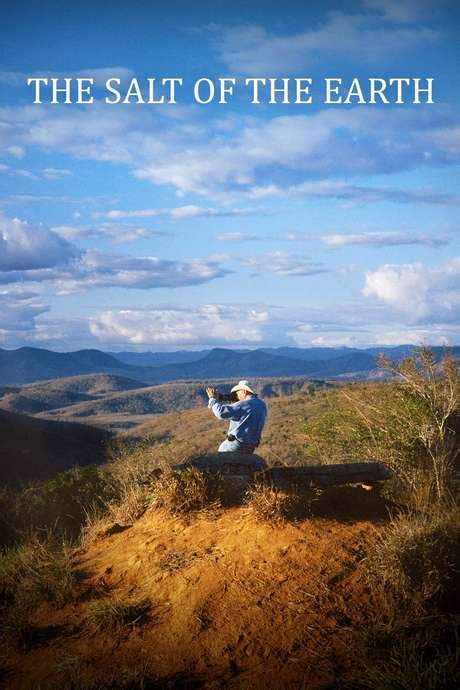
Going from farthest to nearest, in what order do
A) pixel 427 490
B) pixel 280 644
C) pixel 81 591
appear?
pixel 427 490
pixel 81 591
pixel 280 644

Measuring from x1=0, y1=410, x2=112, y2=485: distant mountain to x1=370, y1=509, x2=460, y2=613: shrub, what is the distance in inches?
1465

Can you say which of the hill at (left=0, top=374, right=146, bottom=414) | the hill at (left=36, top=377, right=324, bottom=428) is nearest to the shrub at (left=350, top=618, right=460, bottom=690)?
the hill at (left=36, top=377, right=324, bottom=428)

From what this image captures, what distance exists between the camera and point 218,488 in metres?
8.73

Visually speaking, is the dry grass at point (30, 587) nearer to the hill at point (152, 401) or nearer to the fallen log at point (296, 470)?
the fallen log at point (296, 470)

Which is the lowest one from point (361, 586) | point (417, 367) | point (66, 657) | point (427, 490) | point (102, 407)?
point (102, 407)

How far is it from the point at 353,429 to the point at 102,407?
10395cm

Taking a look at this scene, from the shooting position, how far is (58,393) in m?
127

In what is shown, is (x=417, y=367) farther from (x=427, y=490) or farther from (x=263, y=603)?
(x=263, y=603)

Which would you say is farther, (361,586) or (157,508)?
(157,508)

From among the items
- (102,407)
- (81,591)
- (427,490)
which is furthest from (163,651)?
(102,407)

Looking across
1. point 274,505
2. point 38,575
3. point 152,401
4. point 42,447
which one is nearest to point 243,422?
point 274,505

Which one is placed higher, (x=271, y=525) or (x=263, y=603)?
(x=271, y=525)

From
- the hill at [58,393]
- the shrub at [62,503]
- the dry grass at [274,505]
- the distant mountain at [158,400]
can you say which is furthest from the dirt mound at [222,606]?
the distant mountain at [158,400]

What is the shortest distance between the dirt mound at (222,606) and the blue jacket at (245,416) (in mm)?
1628
